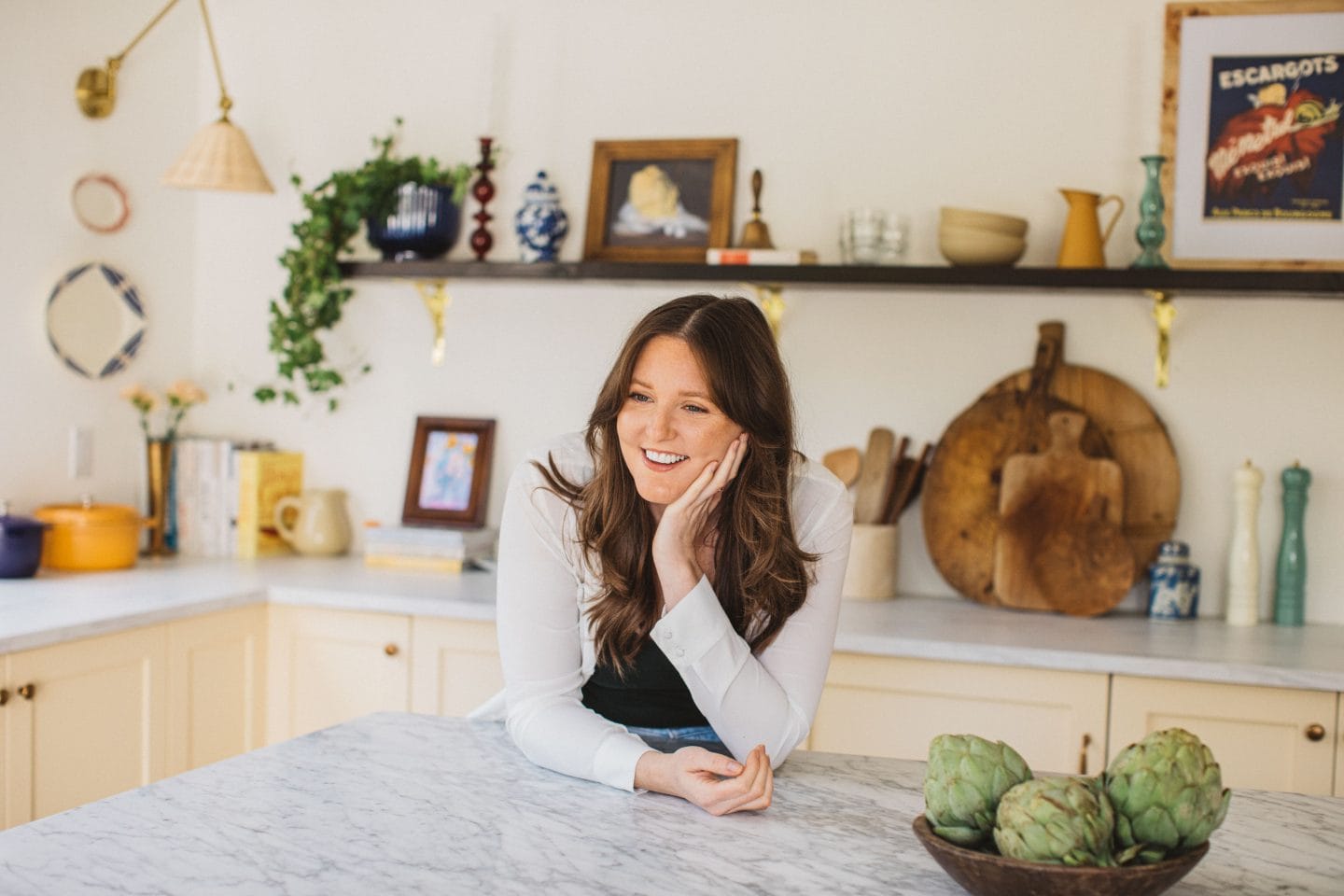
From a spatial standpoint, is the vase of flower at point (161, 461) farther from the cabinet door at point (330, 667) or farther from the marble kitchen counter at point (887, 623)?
the cabinet door at point (330, 667)

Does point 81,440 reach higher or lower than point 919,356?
lower

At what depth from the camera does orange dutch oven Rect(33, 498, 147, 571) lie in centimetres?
294

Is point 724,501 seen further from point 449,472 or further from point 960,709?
point 449,472

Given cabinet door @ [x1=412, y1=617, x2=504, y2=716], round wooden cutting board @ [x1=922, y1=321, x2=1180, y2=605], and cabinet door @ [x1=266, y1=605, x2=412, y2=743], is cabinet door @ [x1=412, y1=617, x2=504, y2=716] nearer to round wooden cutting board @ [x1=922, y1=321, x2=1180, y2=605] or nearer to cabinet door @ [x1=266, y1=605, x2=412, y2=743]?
cabinet door @ [x1=266, y1=605, x2=412, y2=743]

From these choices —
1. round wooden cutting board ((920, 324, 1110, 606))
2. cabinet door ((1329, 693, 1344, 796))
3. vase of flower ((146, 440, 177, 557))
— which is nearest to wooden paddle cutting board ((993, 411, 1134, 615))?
round wooden cutting board ((920, 324, 1110, 606))

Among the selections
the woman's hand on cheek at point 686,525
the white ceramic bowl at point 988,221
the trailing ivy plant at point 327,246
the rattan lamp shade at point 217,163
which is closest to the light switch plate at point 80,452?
the trailing ivy plant at point 327,246

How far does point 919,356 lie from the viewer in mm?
3029

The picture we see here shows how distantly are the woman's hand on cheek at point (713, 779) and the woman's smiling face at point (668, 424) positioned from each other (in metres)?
0.39

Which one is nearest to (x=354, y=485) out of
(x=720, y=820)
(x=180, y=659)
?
(x=180, y=659)

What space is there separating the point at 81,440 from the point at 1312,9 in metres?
2.99

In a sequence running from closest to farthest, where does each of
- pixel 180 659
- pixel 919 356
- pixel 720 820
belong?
pixel 720 820, pixel 180 659, pixel 919 356

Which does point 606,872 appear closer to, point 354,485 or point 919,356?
point 919,356

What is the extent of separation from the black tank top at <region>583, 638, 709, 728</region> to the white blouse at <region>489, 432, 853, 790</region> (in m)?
0.05

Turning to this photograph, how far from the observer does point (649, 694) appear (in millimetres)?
1764
